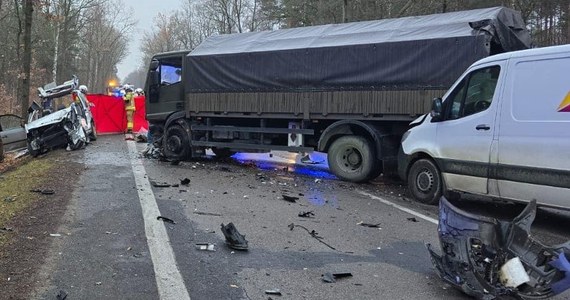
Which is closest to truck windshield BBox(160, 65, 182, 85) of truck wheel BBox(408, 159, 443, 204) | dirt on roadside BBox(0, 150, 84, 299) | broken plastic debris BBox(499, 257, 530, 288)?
dirt on roadside BBox(0, 150, 84, 299)

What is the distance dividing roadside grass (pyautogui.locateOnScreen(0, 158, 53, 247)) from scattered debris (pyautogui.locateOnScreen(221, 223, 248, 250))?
2316 mm

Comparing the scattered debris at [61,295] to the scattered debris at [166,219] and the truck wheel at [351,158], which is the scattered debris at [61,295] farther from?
the truck wheel at [351,158]

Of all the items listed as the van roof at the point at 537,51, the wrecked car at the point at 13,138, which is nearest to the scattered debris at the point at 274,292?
the van roof at the point at 537,51

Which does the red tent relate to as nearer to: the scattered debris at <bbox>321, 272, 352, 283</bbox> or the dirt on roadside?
the dirt on roadside

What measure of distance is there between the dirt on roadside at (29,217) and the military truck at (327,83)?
3.14m

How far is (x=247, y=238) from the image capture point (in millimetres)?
5535

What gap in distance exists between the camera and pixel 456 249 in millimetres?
4074

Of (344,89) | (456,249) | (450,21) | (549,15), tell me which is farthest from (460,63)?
(549,15)

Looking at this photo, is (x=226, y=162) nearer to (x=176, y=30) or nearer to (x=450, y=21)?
(x=450, y=21)

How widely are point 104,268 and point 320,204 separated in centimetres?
380

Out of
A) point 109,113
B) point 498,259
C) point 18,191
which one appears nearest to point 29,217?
point 18,191

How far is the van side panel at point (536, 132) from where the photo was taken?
5.77 metres

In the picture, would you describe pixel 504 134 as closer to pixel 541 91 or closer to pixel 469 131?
pixel 469 131

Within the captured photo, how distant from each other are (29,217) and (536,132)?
647cm
